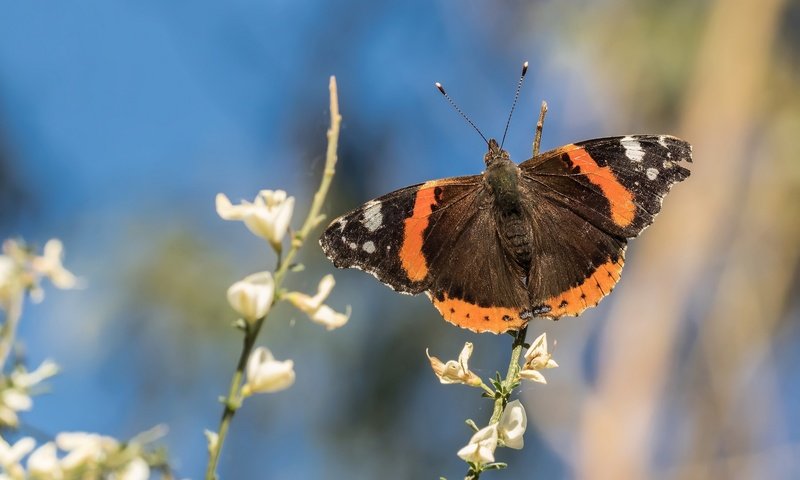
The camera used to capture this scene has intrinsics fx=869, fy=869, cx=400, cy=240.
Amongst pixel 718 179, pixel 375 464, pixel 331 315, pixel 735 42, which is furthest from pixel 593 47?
pixel 331 315

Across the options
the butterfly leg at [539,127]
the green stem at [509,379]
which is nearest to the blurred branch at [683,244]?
the butterfly leg at [539,127]

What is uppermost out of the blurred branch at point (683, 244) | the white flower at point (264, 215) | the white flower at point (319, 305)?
the blurred branch at point (683, 244)

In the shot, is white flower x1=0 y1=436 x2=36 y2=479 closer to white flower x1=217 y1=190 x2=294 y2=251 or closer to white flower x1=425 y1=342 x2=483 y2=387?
white flower x1=217 y1=190 x2=294 y2=251

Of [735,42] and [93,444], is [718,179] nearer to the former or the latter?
[735,42]

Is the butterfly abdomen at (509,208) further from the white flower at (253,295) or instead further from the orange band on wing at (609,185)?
the white flower at (253,295)

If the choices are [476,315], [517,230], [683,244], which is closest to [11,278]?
[476,315]

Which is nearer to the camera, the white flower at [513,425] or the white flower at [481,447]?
the white flower at [481,447]
